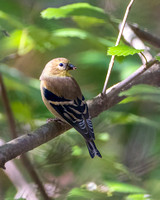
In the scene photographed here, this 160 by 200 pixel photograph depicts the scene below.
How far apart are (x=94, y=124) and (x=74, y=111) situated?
55 centimetres

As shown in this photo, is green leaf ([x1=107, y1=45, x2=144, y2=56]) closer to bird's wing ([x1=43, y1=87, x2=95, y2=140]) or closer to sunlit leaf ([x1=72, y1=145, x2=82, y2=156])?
bird's wing ([x1=43, y1=87, x2=95, y2=140])

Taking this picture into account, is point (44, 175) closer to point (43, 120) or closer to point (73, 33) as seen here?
point (43, 120)

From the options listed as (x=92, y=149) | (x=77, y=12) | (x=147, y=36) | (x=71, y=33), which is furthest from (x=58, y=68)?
(x=92, y=149)

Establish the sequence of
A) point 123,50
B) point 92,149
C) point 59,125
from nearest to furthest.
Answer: point 123,50 → point 59,125 → point 92,149

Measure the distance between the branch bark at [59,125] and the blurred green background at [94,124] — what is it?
13cm

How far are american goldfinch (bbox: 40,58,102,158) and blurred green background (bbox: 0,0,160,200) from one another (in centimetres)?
16

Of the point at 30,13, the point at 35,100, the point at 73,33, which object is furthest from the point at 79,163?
the point at 30,13

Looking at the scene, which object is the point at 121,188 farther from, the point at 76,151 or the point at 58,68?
the point at 58,68

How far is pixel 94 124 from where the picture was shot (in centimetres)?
407

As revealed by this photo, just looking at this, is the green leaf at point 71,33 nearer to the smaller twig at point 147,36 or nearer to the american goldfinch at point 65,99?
the american goldfinch at point 65,99

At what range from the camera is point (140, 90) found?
2799mm

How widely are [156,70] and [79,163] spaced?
109cm

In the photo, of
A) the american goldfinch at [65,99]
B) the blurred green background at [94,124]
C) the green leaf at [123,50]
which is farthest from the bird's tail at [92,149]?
the green leaf at [123,50]

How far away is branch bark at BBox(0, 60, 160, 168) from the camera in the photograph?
90.5 inches
